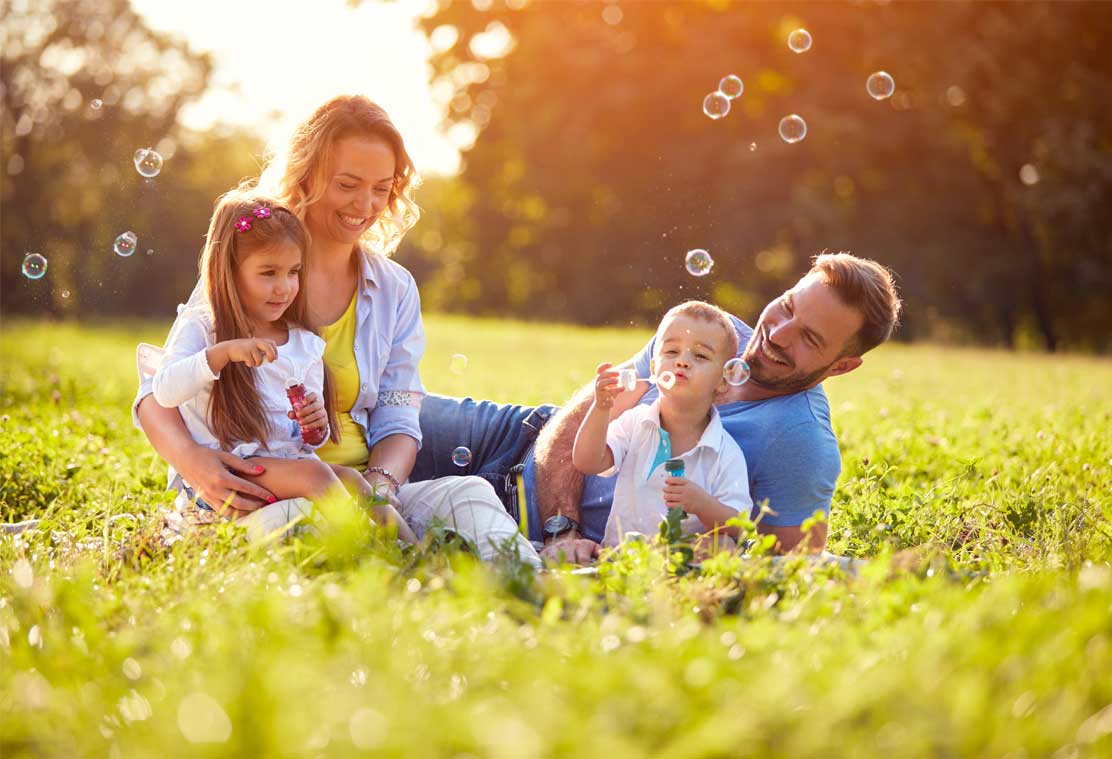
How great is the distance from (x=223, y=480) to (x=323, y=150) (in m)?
1.26

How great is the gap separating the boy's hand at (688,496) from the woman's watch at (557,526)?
553mm

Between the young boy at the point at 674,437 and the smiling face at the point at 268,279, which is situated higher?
the smiling face at the point at 268,279

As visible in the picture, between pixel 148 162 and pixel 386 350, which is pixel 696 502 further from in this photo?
pixel 148 162

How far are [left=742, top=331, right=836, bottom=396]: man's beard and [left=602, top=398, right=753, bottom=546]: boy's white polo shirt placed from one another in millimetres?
278

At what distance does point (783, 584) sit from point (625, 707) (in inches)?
40.6

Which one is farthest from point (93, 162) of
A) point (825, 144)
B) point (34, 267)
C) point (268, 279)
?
point (268, 279)

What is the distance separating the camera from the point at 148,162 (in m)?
5.25

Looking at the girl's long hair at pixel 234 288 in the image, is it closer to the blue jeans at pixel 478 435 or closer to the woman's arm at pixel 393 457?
the woman's arm at pixel 393 457

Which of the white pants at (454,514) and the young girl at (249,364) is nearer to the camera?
the white pants at (454,514)

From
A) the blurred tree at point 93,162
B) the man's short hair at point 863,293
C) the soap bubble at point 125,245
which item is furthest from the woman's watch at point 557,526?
the blurred tree at point 93,162

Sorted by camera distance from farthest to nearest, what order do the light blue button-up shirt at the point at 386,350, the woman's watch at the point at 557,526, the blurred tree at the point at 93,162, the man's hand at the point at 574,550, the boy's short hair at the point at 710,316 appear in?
the blurred tree at the point at 93,162
the light blue button-up shirt at the point at 386,350
the woman's watch at the point at 557,526
the boy's short hair at the point at 710,316
the man's hand at the point at 574,550

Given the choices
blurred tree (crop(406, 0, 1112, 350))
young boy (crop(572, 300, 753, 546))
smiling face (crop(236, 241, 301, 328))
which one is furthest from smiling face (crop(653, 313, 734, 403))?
blurred tree (crop(406, 0, 1112, 350))

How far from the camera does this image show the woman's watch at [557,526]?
3887 mm

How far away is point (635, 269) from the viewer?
2747 centimetres
